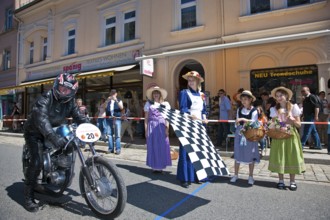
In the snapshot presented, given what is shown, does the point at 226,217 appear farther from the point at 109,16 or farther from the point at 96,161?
the point at 109,16

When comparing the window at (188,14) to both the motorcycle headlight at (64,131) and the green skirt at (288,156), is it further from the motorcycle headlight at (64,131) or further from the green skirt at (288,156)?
the motorcycle headlight at (64,131)

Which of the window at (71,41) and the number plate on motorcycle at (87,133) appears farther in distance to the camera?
the window at (71,41)

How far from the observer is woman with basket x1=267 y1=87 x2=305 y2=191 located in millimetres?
4445

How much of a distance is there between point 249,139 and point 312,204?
133 cm

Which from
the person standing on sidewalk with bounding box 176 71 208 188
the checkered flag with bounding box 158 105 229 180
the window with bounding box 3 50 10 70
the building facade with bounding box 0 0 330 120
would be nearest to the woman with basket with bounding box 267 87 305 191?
the checkered flag with bounding box 158 105 229 180

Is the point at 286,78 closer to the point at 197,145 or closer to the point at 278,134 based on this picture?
the point at 278,134

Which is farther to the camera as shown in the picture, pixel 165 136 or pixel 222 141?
pixel 222 141

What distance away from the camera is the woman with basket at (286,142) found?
14.6 ft

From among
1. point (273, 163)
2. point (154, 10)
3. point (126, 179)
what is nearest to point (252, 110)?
point (273, 163)

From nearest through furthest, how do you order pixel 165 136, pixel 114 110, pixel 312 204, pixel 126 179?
pixel 312 204 < pixel 126 179 < pixel 165 136 < pixel 114 110

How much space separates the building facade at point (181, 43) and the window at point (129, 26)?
0.17 ft

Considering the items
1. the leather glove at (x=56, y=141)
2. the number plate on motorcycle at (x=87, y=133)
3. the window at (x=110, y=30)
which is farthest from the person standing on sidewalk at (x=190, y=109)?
the window at (x=110, y=30)

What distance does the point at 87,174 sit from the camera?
3.29 meters

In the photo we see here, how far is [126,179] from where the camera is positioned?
5.12 metres
